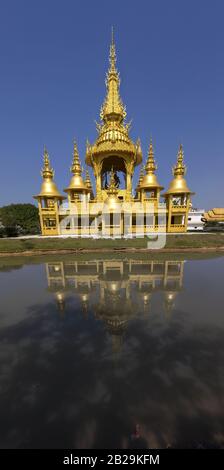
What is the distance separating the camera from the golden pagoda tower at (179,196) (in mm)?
22906

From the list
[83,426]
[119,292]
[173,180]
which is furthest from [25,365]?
[173,180]

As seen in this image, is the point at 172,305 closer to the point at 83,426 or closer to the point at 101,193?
the point at 83,426


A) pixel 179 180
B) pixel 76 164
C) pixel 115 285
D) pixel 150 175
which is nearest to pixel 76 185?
pixel 76 164

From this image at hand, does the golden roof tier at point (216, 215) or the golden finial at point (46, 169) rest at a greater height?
the golden finial at point (46, 169)

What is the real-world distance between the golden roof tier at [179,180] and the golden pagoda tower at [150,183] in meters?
1.29

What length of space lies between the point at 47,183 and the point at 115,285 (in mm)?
19108

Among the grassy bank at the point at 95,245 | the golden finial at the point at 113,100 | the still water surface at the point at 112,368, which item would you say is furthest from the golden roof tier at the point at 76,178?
the still water surface at the point at 112,368

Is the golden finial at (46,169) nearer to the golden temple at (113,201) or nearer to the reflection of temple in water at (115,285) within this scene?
the golden temple at (113,201)

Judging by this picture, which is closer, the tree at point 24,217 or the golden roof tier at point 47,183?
the golden roof tier at point 47,183

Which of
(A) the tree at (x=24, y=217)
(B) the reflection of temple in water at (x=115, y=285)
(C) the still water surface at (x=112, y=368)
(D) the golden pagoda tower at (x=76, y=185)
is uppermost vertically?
(D) the golden pagoda tower at (x=76, y=185)

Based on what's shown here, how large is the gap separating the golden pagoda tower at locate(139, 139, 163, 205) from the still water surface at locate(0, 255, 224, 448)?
17756 mm

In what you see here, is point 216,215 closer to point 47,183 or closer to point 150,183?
point 150,183

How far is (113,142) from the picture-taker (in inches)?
923

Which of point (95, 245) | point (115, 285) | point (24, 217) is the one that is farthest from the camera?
point (24, 217)
